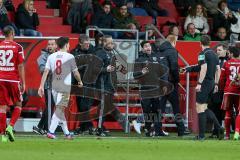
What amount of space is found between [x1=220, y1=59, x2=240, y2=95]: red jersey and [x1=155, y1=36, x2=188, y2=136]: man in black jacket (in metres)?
1.17

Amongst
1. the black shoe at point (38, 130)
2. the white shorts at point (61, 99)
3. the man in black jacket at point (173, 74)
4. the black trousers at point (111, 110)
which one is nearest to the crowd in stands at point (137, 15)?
the man in black jacket at point (173, 74)

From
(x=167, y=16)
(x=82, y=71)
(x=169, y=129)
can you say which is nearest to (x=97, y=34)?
(x=82, y=71)

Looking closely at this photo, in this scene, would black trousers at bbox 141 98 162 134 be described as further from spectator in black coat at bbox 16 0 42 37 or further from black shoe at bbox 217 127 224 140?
spectator in black coat at bbox 16 0 42 37

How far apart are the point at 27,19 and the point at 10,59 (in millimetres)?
4996

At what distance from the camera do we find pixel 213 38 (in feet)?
84.7

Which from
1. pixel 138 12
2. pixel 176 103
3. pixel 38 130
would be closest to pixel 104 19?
pixel 138 12

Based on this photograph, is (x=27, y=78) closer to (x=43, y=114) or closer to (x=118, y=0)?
(x=43, y=114)

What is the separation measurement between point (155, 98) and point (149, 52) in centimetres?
111

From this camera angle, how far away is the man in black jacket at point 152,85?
2105 cm

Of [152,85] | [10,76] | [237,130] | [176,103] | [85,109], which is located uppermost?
[10,76]

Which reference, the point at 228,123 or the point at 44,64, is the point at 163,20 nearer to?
the point at 44,64

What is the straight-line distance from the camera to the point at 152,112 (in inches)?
838

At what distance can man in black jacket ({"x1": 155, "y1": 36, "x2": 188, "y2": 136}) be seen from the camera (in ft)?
68.7

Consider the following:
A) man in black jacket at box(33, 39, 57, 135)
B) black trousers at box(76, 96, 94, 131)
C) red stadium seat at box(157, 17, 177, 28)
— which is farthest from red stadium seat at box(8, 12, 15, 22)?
red stadium seat at box(157, 17, 177, 28)
